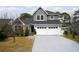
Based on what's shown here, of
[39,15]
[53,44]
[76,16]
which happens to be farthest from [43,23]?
[76,16]

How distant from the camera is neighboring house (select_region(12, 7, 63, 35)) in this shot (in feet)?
30.2

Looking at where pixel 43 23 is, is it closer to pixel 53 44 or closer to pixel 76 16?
pixel 53 44

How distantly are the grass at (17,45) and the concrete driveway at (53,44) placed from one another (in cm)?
14

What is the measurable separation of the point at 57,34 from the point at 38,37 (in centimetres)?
40

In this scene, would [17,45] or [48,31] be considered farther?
[48,31]

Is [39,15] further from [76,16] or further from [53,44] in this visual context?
[76,16]

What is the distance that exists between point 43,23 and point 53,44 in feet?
1.63

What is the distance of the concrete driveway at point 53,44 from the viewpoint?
359 inches

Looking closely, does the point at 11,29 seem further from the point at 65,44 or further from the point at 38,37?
the point at 65,44

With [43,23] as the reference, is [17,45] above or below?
below

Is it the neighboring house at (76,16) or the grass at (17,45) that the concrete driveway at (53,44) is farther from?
the neighboring house at (76,16)

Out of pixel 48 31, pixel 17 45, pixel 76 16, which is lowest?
pixel 17 45

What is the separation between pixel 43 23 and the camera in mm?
9336
